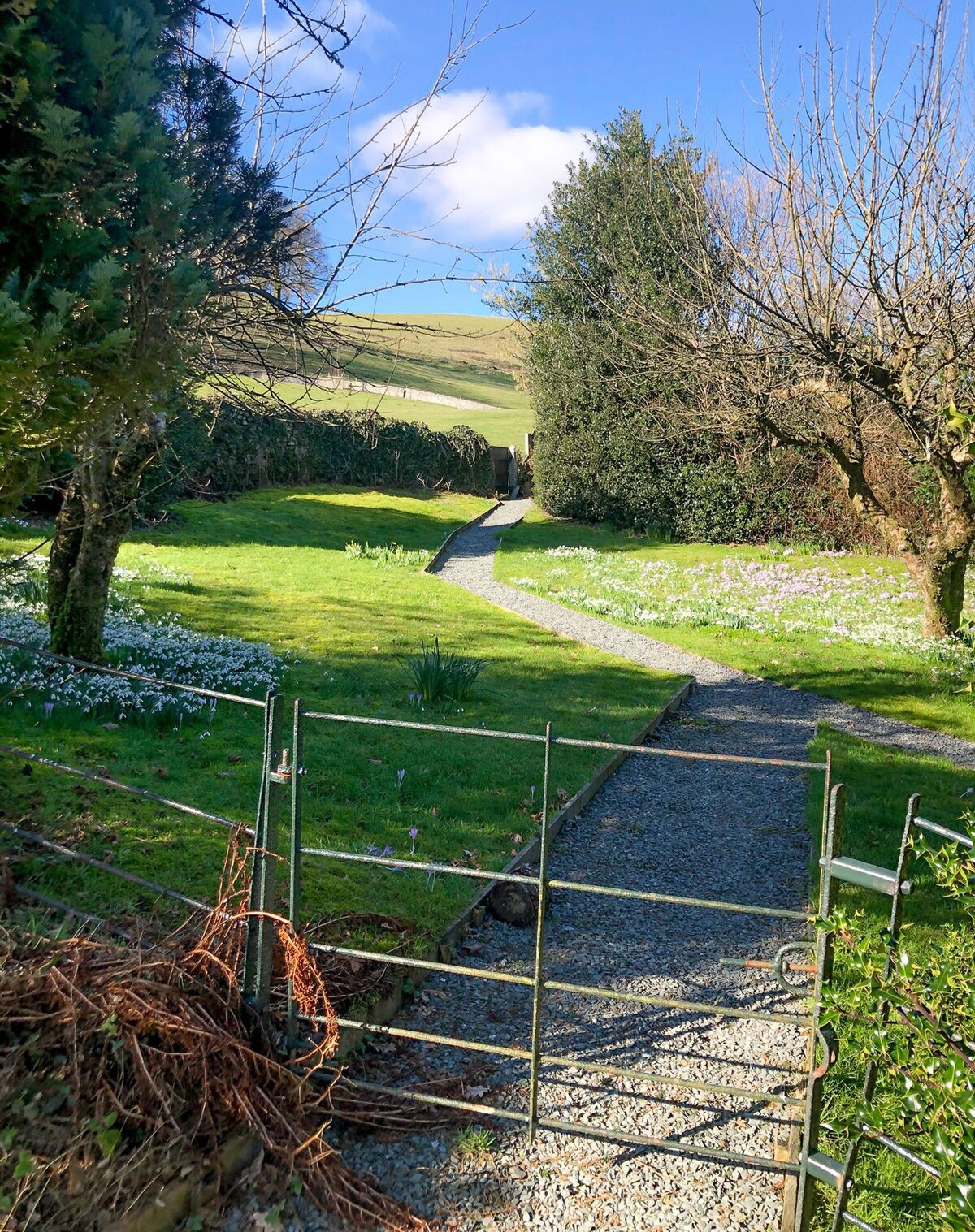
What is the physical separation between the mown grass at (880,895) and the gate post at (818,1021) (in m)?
0.08

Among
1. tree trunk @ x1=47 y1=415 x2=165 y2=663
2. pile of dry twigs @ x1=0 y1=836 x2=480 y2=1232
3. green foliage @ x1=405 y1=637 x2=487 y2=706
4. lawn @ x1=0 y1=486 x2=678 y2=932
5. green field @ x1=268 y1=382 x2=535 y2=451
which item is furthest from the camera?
green field @ x1=268 y1=382 x2=535 y2=451

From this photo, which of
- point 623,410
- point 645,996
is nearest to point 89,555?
point 645,996

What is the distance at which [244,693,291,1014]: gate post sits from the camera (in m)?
3.03

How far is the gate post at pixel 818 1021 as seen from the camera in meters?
2.51

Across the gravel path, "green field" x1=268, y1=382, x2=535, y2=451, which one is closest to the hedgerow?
the gravel path

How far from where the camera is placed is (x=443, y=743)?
7234mm

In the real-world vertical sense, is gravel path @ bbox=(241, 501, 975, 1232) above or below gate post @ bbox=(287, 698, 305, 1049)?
below

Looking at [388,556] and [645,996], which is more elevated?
[388,556]

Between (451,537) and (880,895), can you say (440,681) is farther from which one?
(451,537)

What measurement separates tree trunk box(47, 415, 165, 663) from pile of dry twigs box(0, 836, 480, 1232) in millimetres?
4558

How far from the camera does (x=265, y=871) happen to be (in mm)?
3072

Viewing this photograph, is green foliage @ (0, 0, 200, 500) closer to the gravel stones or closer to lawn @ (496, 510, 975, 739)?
the gravel stones

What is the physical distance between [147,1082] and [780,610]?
12730 millimetres

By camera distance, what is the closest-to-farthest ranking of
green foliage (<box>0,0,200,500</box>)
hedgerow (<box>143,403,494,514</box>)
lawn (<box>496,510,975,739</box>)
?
green foliage (<box>0,0,200,500</box>) < lawn (<box>496,510,975,739</box>) < hedgerow (<box>143,403,494,514</box>)
